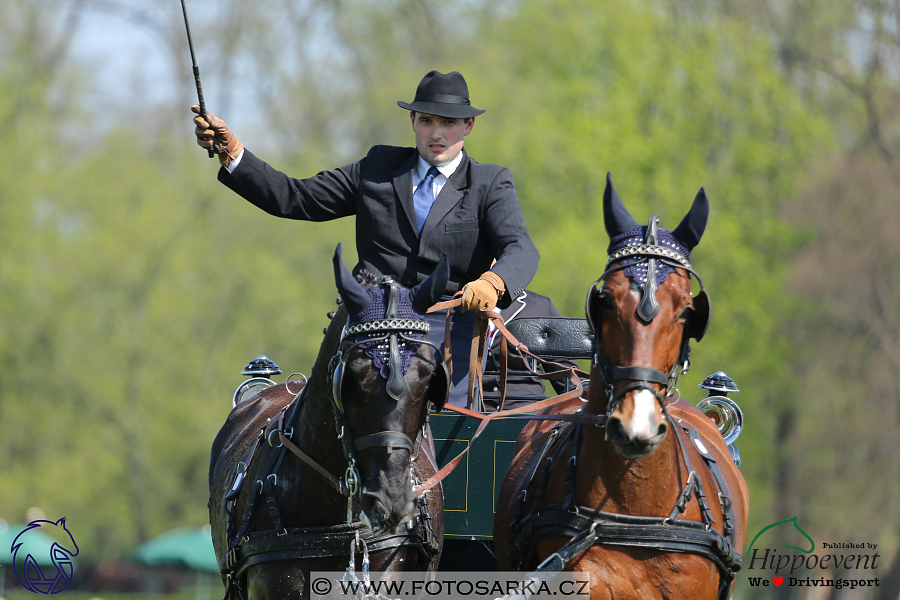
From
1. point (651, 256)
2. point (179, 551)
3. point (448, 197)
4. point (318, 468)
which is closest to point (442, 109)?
point (448, 197)

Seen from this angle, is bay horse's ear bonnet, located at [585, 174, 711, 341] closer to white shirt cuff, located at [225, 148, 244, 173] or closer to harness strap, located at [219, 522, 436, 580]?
harness strap, located at [219, 522, 436, 580]

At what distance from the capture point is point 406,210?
18.5ft

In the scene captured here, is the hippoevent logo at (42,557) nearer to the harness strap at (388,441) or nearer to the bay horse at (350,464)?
the bay horse at (350,464)

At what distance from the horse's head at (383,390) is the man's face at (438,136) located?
5.58 feet

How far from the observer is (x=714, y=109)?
68.9ft

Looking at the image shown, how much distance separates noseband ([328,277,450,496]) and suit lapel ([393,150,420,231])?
1530 millimetres

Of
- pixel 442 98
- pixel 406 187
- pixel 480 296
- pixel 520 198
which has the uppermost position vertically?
pixel 520 198

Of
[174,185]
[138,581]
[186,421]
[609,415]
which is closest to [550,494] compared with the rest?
[609,415]

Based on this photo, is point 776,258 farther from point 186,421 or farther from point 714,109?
point 186,421

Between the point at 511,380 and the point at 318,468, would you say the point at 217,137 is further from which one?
the point at 511,380

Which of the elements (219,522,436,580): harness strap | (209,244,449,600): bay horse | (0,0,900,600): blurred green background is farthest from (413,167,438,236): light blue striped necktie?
(0,0,900,600): blurred green background

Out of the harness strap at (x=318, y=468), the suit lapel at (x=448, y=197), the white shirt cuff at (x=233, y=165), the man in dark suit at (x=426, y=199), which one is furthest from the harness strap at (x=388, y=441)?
the white shirt cuff at (x=233, y=165)

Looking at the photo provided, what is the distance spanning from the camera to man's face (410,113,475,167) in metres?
5.68

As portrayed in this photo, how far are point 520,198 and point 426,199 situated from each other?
14358 millimetres
